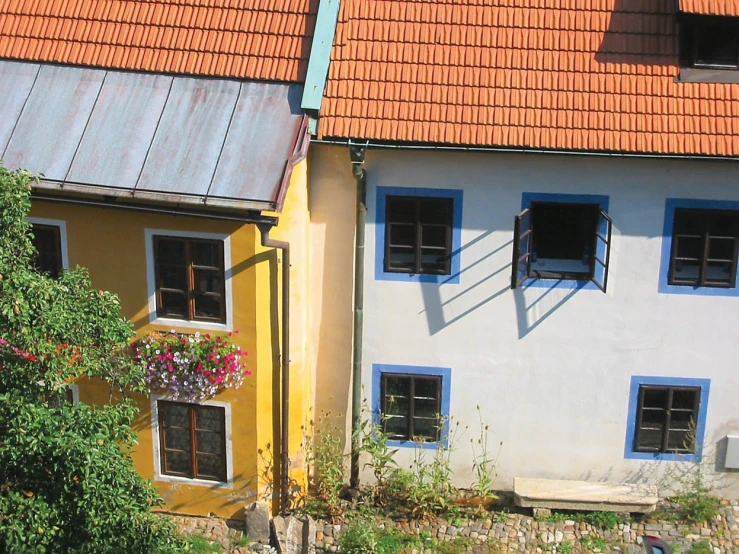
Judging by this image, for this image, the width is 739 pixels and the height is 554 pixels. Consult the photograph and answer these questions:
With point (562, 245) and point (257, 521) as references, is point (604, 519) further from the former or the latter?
point (257, 521)

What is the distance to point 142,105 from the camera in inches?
496

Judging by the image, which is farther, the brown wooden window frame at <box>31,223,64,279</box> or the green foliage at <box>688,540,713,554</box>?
the green foliage at <box>688,540,713,554</box>

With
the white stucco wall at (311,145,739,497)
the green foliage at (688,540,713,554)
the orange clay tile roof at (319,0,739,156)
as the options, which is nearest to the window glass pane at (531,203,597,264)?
the white stucco wall at (311,145,739,497)

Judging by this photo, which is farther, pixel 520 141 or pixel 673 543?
pixel 673 543

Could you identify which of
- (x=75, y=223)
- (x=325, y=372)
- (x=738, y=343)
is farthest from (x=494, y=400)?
(x=75, y=223)

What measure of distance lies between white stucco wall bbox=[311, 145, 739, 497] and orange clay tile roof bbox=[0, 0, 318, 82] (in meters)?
1.42

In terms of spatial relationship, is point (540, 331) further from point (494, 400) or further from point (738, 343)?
point (738, 343)

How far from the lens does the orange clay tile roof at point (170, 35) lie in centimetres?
1280

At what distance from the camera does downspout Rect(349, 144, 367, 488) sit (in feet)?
41.5

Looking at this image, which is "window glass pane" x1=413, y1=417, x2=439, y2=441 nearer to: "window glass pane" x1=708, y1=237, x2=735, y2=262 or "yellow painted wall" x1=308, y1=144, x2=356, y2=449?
"yellow painted wall" x1=308, y1=144, x2=356, y2=449

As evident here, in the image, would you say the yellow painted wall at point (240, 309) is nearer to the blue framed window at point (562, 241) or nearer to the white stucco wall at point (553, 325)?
the white stucco wall at point (553, 325)

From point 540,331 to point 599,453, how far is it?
1.95 m

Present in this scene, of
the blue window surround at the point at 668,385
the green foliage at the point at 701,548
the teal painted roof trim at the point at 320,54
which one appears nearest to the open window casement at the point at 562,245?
the blue window surround at the point at 668,385

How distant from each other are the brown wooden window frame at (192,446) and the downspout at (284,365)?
74 cm
